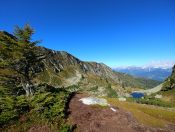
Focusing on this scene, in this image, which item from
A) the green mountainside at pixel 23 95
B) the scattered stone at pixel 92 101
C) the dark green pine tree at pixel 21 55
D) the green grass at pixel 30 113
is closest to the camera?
the green grass at pixel 30 113

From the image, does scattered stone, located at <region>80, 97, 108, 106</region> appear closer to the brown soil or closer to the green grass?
the brown soil

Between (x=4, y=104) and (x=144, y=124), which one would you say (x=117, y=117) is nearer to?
(x=144, y=124)

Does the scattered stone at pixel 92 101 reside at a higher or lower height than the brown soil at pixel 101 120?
higher

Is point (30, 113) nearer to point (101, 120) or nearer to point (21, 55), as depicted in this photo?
point (21, 55)

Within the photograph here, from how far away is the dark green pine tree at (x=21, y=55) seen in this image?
40188 mm

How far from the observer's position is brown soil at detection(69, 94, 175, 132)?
40.8m

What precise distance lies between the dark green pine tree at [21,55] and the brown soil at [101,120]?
10.8m

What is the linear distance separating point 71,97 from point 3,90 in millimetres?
19723

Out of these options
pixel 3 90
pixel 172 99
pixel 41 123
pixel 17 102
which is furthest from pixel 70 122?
Result: pixel 172 99

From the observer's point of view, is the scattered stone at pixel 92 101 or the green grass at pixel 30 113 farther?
the scattered stone at pixel 92 101

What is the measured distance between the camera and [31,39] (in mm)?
42062

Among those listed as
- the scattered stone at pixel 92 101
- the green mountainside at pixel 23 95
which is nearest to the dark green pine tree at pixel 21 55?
the green mountainside at pixel 23 95

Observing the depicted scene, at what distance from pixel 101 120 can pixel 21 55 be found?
826 inches

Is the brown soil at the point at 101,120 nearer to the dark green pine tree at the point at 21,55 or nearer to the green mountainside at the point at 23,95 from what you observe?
the green mountainside at the point at 23,95
